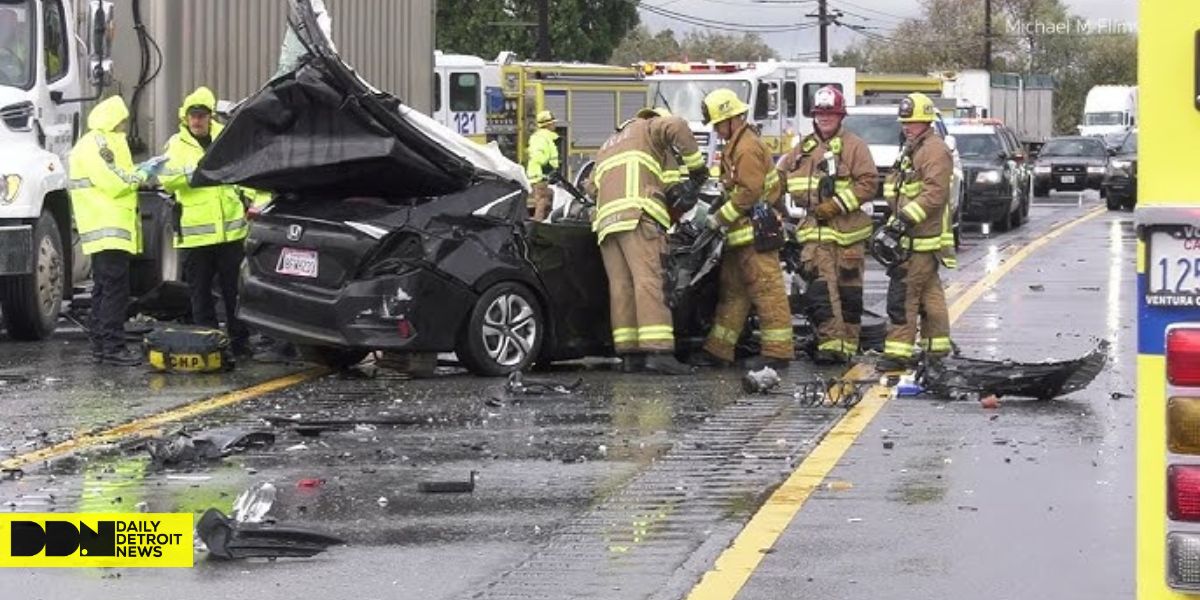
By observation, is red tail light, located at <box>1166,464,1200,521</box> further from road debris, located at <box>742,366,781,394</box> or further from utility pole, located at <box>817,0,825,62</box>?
utility pole, located at <box>817,0,825,62</box>

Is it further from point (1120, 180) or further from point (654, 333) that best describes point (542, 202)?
point (1120, 180)

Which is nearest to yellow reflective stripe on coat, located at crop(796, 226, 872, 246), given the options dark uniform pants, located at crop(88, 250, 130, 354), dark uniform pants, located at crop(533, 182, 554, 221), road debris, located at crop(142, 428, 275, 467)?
dark uniform pants, located at crop(533, 182, 554, 221)

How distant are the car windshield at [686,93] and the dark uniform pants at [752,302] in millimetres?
22430

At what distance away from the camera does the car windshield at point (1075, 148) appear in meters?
48.9

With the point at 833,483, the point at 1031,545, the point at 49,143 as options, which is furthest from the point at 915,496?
the point at 49,143

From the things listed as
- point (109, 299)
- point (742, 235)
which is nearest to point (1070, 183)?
point (742, 235)

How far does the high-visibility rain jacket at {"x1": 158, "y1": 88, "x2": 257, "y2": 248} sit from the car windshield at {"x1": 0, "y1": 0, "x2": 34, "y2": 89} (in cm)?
196

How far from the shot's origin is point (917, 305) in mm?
13688

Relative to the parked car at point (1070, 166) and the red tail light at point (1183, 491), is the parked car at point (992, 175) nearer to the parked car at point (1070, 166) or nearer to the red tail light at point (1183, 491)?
the parked car at point (1070, 166)

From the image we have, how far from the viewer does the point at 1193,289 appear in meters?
4.50

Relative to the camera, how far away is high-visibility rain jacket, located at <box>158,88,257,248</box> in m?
13.8

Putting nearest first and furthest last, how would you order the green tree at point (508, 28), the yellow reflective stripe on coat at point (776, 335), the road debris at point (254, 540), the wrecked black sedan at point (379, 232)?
the road debris at point (254, 540)
the wrecked black sedan at point (379, 232)
the yellow reflective stripe on coat at point (776, 335)
the green tree at point (508, 28)

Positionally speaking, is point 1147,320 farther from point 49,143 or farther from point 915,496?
point 49,143

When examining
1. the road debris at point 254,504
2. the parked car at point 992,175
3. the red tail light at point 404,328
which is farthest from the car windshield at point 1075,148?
the road debris at point 254,504
